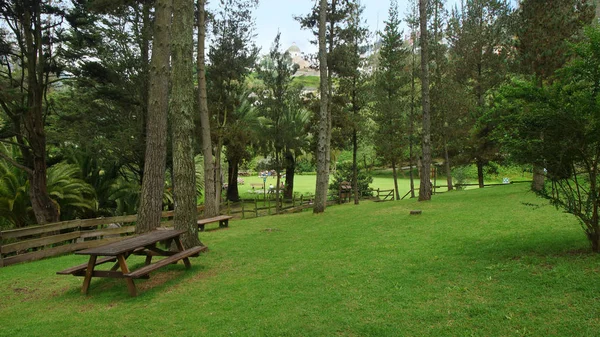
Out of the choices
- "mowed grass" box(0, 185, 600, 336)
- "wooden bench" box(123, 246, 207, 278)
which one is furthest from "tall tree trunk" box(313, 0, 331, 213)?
"wooden bench" box(123, 246, 207, 278)

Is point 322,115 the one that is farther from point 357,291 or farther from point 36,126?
point 357,291

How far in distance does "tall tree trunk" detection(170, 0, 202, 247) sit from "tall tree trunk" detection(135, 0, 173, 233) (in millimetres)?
1562

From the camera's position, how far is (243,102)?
23.3 m

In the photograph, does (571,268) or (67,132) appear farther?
(67,132)

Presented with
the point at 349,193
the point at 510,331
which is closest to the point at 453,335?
the point at 510,331

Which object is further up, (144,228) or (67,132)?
(67,132)

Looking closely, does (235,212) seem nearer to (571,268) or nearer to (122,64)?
(122,64)

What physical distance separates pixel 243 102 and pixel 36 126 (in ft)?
43.8

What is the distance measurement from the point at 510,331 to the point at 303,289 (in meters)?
2.52

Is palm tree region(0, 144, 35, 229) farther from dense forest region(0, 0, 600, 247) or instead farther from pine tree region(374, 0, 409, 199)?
pine tree region(374, 0, 409, 199)

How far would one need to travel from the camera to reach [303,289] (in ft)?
16.4

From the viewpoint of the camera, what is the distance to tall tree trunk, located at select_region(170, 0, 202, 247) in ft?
24.6

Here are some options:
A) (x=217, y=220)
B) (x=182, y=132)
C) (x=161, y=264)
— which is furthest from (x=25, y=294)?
(x=217, y=220)

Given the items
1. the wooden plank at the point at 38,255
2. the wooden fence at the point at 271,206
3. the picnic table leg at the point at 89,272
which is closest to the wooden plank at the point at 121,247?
the picnic table leg at the point at 89,272
